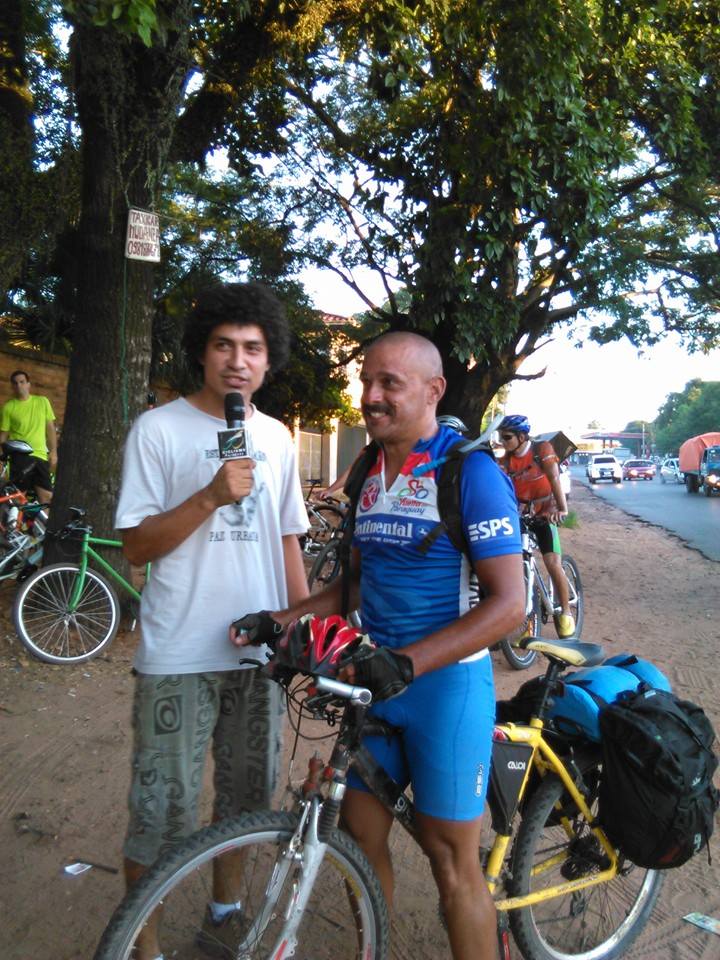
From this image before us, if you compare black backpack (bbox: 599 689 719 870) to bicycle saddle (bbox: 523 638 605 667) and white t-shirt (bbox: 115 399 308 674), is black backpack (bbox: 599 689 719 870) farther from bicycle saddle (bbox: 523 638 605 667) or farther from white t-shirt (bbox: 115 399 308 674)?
white t-shirt (bbox: 115 399 308 674)

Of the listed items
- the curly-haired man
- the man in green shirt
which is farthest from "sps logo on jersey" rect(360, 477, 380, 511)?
the man in green shirt

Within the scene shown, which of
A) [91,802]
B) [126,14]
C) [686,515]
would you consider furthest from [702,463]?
[91,802]

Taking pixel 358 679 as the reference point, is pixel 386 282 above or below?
above

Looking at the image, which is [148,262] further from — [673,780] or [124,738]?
[673,780]

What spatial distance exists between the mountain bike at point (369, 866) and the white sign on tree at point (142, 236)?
4169 millimetres

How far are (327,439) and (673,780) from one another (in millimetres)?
22771

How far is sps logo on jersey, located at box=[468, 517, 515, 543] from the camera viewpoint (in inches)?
79.0

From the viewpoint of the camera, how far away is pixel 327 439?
2495cm

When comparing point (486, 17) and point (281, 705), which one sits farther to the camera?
point (486, 17)

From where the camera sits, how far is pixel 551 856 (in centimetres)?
266

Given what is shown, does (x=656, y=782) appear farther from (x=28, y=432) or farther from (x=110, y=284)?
(x=28, y=432)

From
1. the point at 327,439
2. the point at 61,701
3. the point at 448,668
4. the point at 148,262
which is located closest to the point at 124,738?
the point at 61,701

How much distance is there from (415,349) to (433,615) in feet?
A: 2.31

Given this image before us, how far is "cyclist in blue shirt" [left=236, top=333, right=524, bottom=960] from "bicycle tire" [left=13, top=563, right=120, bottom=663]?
410cm
